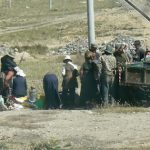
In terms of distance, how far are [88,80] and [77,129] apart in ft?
11.8

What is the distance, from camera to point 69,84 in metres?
17.3

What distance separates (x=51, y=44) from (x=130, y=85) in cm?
3097

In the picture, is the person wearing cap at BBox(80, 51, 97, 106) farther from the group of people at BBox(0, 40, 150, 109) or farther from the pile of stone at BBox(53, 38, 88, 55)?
the pile of stone at BBox(53, 38, 88, 55)

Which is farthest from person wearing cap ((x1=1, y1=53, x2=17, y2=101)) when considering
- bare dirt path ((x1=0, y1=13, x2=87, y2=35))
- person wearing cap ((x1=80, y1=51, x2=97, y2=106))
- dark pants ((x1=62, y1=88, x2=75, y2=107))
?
bare dirt path ((x1=0, y1=13, x2=87, y2=35))

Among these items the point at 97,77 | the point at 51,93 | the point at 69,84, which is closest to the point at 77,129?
the point at 97,77

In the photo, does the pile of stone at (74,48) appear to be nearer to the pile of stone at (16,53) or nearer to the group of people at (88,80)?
the pile of stone at (16,53)

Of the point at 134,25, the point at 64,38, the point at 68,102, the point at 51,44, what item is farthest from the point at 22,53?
the point at 68,102

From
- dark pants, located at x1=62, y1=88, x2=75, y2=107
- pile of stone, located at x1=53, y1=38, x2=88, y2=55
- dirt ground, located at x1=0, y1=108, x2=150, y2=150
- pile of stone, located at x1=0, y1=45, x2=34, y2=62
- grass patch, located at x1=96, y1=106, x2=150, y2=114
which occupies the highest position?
dirt ground, located at x1=0, y1=108, x2=150, y2=150

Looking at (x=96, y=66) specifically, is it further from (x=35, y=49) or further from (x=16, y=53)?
(x=35, y=49)

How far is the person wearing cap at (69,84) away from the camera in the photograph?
680 inches

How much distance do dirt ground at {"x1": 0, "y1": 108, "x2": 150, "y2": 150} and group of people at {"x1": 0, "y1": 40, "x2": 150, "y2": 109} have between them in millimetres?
1085

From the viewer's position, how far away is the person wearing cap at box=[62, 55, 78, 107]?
17.3 meters

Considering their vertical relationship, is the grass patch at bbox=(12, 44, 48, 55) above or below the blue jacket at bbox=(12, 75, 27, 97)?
below

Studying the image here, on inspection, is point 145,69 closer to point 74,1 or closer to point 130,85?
point 130,85
